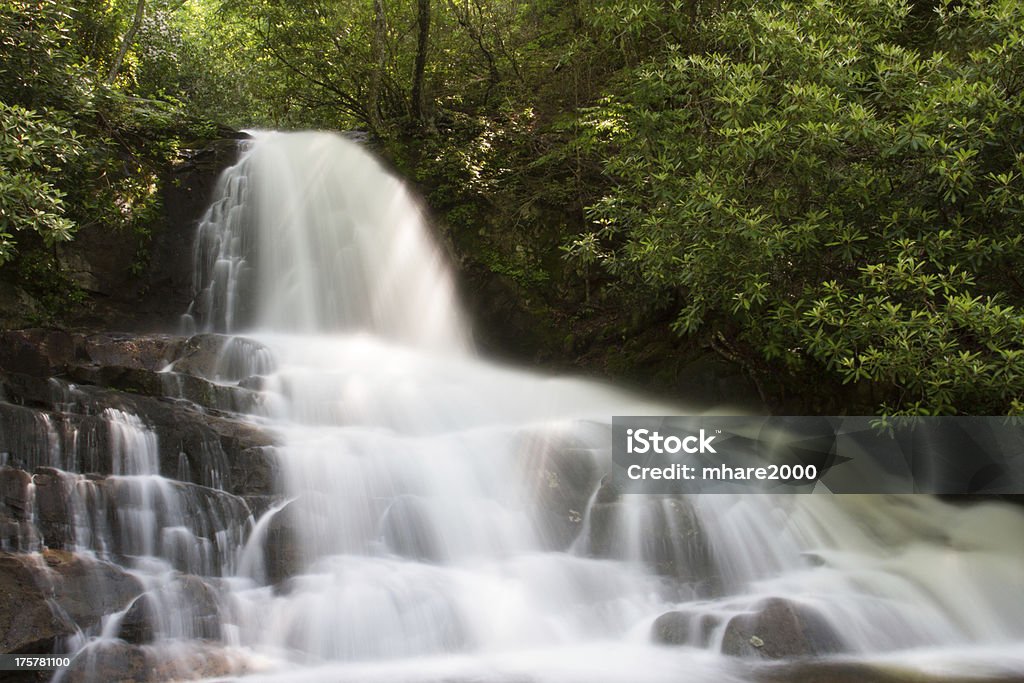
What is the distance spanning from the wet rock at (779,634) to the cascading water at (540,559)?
0.9 inches

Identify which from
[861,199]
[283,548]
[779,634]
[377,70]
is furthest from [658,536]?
[377,70]

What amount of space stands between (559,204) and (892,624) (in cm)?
820

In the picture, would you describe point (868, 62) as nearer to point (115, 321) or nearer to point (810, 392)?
point (810, 392)

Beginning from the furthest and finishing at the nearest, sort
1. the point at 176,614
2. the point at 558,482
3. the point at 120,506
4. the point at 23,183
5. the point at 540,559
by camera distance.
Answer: the point at 558,482
the point at 23,183
the point at 540,559
the point at 120,506
the point at 176,614

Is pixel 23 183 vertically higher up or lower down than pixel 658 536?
higher up

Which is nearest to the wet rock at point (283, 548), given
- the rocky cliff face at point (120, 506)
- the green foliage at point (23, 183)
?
the rocky cliff face at point (120, 506)

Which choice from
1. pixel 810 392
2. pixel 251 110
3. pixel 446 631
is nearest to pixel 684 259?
pixel 810 392


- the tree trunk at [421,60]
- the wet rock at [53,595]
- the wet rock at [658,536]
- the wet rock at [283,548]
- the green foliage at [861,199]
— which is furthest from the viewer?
the tree trunk at [421,60]

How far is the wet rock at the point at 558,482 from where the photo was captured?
811 centimetres

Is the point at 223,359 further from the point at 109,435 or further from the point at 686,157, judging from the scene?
the point at 686,157

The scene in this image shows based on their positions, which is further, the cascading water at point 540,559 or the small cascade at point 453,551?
the cascading water at point 540,559

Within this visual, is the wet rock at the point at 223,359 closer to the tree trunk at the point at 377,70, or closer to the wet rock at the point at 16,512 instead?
the wet rock at the point at 16,512

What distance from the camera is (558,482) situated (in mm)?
8492

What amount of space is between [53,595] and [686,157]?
25.2ft
